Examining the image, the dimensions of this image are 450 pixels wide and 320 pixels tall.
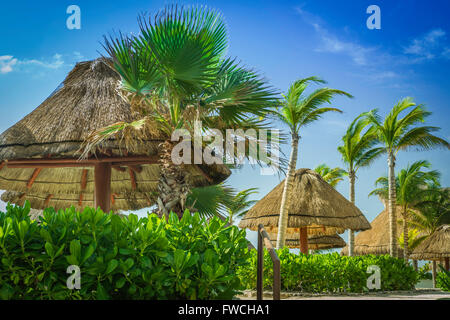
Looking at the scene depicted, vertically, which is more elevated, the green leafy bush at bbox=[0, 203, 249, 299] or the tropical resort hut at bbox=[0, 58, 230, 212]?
the tropical resort hut at bbox=[0, 58, 230, 212]

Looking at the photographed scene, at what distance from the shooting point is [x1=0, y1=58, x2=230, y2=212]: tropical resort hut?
28.6ft

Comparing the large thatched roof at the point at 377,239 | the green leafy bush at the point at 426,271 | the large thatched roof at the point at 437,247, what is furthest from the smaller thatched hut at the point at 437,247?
the green leafy bush at the point at 426,271

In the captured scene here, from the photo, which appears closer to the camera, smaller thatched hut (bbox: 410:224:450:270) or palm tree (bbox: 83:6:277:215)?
palm tree (bbox: 83:6:277:215)

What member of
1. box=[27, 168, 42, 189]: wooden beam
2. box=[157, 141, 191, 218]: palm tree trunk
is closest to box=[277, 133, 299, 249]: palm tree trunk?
box=[157, 141, 191, 218]: palm tree trunk

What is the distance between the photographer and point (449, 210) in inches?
1089

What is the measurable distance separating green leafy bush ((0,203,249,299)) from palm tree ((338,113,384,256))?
1736 cm

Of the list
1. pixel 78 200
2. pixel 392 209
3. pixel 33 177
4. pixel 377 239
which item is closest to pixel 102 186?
pixel 33 177

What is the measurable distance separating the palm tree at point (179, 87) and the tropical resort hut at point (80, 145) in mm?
608

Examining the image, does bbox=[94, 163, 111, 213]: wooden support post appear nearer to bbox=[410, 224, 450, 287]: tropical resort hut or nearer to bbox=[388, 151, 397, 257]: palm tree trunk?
bbox=[388, 151, 397, 257]: palm tree trunk

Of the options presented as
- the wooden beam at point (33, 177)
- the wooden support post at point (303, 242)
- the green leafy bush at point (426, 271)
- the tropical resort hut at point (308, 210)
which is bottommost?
the green leafy bush at point (426, 271)

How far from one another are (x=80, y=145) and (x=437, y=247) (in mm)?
21449

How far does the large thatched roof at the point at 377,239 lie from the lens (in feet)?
87.0

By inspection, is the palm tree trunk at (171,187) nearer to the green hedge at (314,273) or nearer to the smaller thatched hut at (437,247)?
the green hedge at (314,273)
